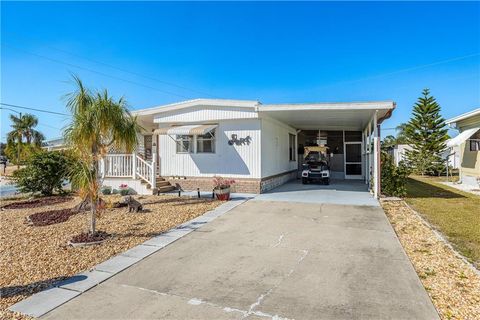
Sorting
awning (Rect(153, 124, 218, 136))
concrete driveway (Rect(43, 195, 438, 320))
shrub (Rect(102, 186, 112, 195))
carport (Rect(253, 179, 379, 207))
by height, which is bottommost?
concrete driveway (Rect(43, 195, 438, 320))

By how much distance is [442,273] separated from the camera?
4.20 metres

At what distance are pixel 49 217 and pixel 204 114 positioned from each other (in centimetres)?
724

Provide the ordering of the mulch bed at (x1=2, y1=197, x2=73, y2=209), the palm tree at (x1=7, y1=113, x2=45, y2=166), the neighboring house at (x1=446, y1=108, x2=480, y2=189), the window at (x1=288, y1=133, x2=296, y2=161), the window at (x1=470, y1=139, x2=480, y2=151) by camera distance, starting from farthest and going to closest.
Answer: the palm tree at (x1=7, y1=113, x2=45, y2=166)
the window at (x1=288, y1=133, x2=296, y2=161)
the window at (x1=470, y1=139, x2=480, y2=151)
the neighboring house at (x1=446, y1=108, x2=480, y2=189)
the mulch bed at (x1=2, y1=197, x2=73, y2=209)

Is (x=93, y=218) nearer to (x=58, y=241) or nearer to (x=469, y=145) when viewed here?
(x=58, y=241)

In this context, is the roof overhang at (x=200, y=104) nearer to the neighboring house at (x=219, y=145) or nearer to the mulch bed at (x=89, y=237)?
the neighboring house at (x=219, y=145)

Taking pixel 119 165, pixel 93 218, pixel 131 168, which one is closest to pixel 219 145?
pixel 131 168

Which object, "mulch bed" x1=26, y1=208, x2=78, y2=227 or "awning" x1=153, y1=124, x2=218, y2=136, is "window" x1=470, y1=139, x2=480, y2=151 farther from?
"mulch bed" x1=26, y1=208, x2=78, y2=227

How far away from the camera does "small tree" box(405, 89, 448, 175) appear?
24.6 meters

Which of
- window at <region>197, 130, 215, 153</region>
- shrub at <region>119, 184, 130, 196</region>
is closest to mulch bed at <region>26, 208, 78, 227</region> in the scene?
shrub at <region>119, 184, 130, 196</region>

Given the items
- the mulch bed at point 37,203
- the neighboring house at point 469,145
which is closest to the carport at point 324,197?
the mulch bed at point 37,203

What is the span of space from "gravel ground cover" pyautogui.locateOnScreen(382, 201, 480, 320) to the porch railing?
31.7 ft

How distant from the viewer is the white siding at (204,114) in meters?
12.0

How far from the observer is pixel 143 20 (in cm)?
1484

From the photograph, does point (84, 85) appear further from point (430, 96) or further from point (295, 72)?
point (430, 96)
